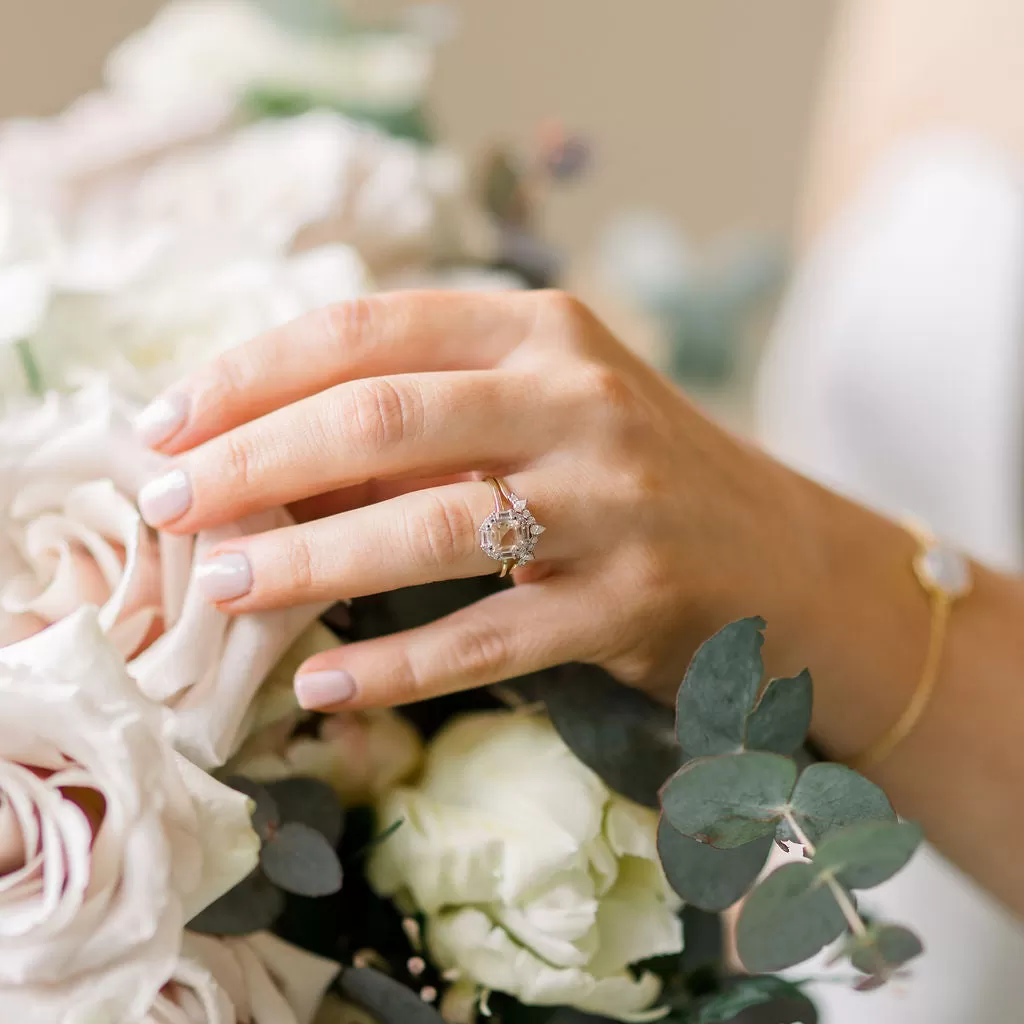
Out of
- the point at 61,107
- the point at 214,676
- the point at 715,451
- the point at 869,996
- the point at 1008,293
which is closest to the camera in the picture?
the point at 214,676

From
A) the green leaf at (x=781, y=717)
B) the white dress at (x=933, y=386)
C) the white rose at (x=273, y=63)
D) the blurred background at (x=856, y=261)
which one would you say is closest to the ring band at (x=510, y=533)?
the green leaf at (x=781, y=717)

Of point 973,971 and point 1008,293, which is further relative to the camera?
point 1008,293

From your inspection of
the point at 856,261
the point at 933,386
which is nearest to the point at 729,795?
the point at 933,386

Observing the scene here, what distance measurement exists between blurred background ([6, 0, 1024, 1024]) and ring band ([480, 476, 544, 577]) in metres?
0.23

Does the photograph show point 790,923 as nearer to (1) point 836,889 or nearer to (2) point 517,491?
(1) point 836,889

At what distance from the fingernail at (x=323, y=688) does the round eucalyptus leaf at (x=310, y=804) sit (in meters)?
0.03

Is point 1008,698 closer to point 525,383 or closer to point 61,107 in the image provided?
point 525,383

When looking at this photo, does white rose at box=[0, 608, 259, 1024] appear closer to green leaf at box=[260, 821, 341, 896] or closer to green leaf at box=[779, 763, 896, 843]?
green leaf at box=[260, 821, 341, 896]

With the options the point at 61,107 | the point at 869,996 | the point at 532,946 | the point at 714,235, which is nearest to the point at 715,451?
the point at 532,946

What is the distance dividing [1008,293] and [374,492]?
2.61ft

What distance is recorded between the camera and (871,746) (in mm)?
500

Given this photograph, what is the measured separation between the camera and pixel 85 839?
28cm

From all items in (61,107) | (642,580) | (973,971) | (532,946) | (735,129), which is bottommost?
(973,971)

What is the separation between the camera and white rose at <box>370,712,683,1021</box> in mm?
349
